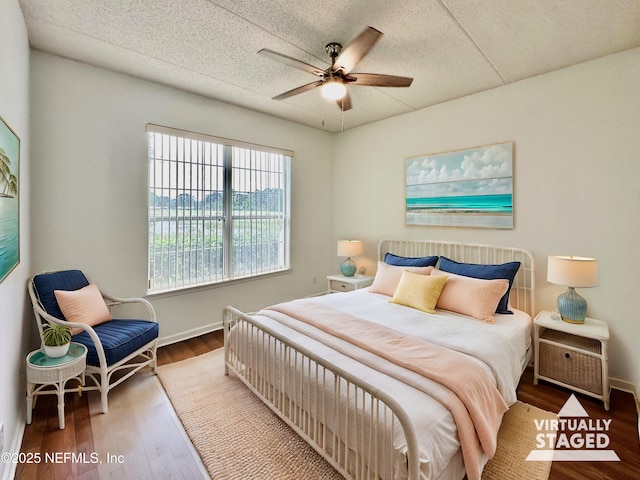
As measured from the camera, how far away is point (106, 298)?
2818 mm

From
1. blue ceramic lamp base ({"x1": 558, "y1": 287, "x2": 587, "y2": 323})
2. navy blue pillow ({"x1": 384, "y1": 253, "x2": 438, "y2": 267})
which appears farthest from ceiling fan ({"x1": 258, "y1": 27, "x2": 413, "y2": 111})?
blue ceramic lamp base ({"x1": 558, "y1": 287, "x2": 587, "y2": 323})

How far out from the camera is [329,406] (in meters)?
1.60

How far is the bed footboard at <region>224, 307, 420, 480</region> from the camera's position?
1282 mm

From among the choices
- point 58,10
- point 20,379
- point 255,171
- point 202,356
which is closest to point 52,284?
point 20,379

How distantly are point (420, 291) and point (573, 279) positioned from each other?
116cm

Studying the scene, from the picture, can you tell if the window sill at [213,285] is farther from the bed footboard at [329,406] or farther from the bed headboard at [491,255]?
the bed headboard at [491,255]

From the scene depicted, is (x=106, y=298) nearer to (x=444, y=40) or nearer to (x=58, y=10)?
(x=58, y=10)

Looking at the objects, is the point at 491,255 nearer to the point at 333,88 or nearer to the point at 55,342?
the point at 333,88

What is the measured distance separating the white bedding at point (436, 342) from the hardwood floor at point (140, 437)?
0.48 m

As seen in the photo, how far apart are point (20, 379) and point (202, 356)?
1.33 metres

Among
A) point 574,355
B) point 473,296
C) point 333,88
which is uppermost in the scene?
point 333,88

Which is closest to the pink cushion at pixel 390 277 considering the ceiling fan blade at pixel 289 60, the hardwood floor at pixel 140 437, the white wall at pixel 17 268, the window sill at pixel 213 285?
the hardwood floor at pixel 140 437

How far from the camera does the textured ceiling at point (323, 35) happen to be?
1.95 m

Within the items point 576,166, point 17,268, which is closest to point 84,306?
point 17,268
